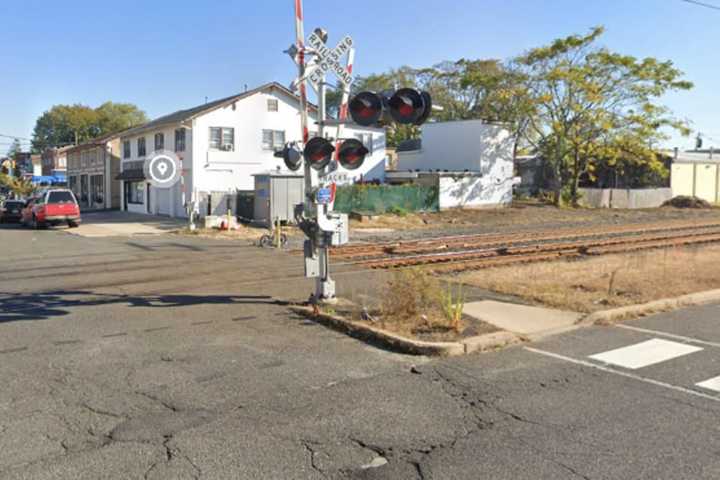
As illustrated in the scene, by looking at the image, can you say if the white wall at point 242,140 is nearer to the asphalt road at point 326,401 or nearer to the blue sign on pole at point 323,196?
the blue sign on pole at point 323,196

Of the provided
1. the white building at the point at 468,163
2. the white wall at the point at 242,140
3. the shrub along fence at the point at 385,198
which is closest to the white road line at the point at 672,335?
the shrub along fence at the point at 385,198

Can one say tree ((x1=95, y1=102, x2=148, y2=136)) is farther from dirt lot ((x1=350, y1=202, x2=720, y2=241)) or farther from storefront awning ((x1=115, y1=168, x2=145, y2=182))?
dirt lot ((x1=350, y1=202, x2=720, y2=241))

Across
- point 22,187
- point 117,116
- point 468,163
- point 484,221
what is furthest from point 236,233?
point 117,116

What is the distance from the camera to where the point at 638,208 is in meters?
48.2

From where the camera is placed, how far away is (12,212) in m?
34.8

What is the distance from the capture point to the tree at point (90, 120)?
108250 mm

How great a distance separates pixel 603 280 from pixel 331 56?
6498 mm

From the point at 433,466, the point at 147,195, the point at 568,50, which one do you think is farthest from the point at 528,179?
the point at 433,466

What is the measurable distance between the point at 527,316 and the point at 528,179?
5459cm

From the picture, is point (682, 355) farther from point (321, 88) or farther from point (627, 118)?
point (627, 118)

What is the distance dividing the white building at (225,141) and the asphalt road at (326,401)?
86.4ft

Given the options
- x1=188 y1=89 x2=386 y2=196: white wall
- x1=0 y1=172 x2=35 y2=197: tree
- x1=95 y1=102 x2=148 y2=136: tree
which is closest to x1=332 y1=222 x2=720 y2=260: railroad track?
x1=188 y1=89 x2=386 y2=196: white wall

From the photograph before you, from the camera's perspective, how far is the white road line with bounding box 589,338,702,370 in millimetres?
6785

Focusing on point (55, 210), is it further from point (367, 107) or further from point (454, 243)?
point (367, 107)
